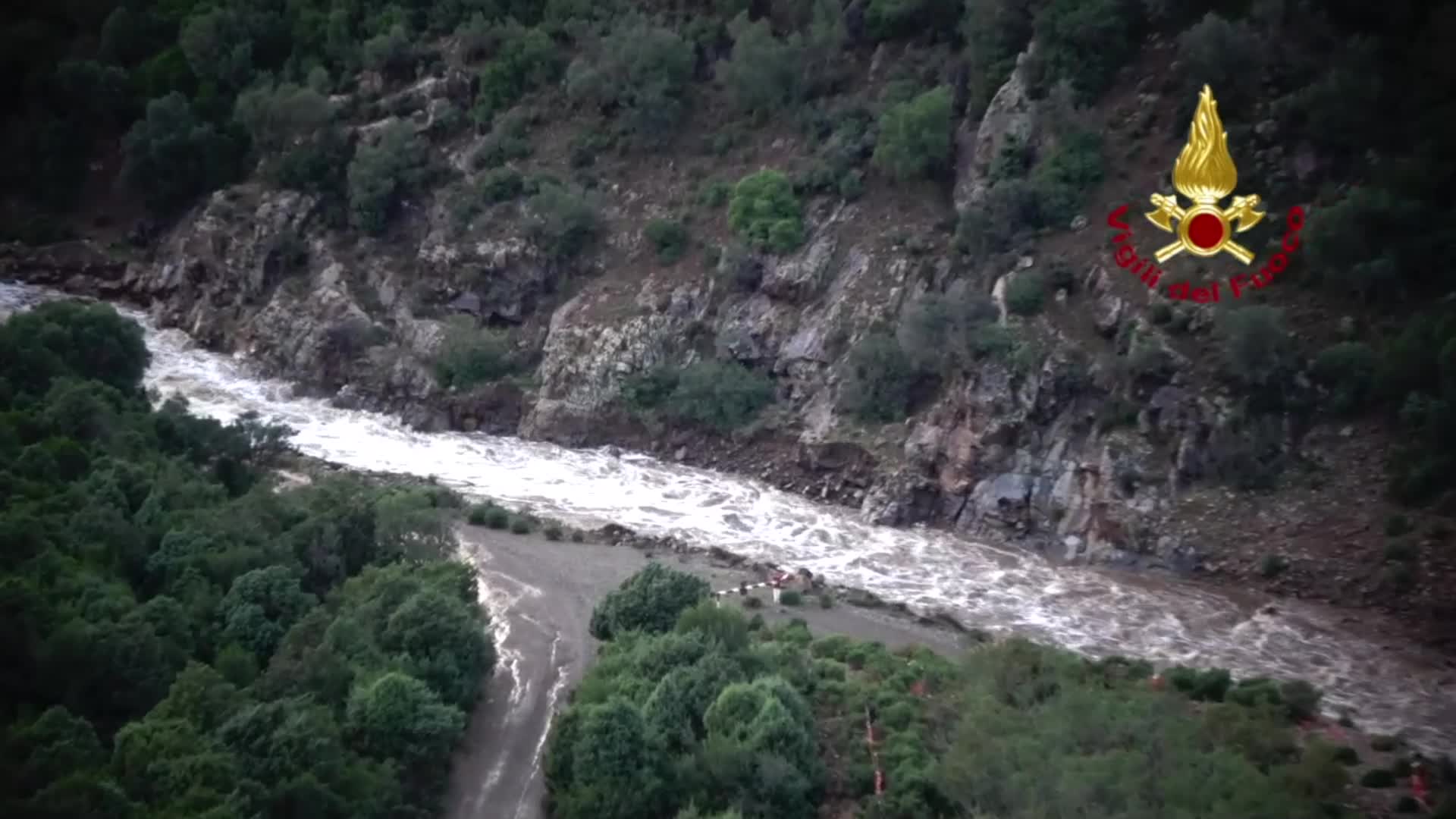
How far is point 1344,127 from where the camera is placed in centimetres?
4031

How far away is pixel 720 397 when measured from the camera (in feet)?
154

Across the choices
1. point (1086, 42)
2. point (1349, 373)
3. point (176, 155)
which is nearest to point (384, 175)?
point (176, 155)

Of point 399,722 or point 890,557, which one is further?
point 890,557

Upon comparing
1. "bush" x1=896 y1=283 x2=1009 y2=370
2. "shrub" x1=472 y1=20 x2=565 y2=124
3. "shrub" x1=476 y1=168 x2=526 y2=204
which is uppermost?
"shrub" x1=472 y1=20 x2=565 y2=124

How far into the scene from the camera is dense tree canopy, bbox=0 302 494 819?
74.8 feet

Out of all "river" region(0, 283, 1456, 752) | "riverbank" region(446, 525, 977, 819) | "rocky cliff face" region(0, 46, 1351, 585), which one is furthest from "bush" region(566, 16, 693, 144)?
"riverbank" region(446, 525, 977, 819)

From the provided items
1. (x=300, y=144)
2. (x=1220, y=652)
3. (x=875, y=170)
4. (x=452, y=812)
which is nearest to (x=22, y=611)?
(x=452, y=812)

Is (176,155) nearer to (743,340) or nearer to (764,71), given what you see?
(764,71)

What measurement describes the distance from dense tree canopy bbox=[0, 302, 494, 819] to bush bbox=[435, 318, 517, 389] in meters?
11.9

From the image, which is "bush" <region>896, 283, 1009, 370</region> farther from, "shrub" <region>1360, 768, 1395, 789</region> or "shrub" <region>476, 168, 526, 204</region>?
"shrub" <region>1360, 768, 1395, 789</region>

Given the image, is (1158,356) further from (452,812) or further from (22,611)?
(22,611)

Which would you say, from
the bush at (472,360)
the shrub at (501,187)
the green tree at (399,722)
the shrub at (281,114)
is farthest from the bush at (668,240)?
the green tree at (399,722)

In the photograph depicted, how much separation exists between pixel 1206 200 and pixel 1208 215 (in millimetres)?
1139

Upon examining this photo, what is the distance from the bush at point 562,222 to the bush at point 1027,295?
16.5 meters
